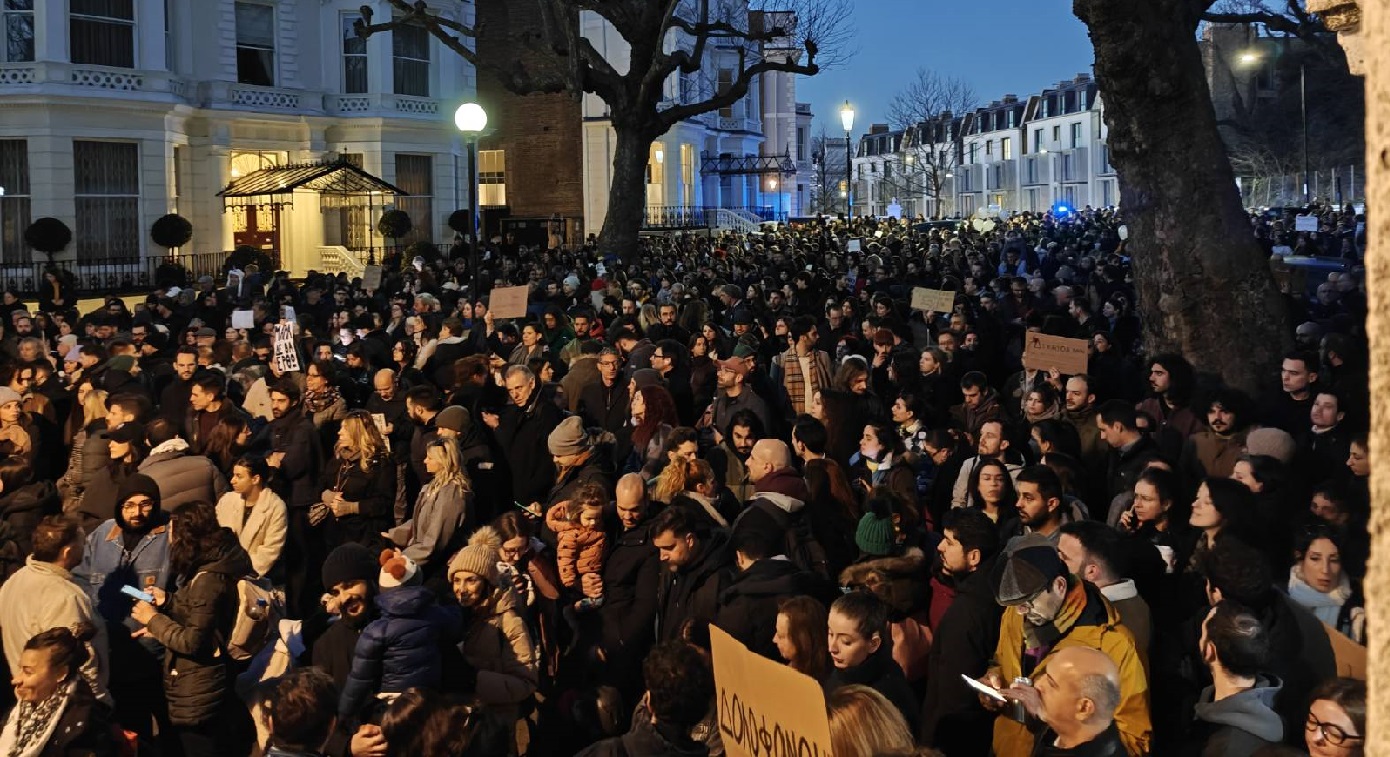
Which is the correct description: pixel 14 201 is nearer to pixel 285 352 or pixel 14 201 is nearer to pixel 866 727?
pixel 285 352

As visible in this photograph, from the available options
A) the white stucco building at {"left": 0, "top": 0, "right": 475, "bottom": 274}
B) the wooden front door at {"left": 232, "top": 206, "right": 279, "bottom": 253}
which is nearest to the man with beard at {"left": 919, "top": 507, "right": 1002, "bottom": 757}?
the white stucco building at {"left": 0, "top": 0, "right": 475, "bottom": 274}

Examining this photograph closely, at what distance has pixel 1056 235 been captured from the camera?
4100 cm

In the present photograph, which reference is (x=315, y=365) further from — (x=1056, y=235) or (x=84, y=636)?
(x=1056, y=235)

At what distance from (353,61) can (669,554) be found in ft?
121

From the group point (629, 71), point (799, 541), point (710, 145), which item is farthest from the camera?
point (710, 145)

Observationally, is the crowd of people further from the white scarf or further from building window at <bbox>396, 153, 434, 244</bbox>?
building window at <bbox>396, 153, 434, 244</bbox>

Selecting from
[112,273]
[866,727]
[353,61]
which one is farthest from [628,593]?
[353,61]

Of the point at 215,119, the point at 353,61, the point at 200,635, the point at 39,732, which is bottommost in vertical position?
the point at 39,732

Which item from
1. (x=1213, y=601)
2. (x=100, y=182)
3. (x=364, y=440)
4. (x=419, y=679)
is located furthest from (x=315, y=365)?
(x=100, y=182)

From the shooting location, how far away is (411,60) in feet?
137

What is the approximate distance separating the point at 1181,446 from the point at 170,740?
6269 millimetres

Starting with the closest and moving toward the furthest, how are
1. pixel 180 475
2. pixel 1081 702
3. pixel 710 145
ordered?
pixel 1081 702 → pixel 180 475 → pixel 710 145

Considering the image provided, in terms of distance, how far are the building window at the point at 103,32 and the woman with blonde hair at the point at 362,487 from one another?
28.5 meters

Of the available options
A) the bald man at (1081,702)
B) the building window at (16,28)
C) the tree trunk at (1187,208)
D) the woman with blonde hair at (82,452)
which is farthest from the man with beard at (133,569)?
the building window at (16,28)
